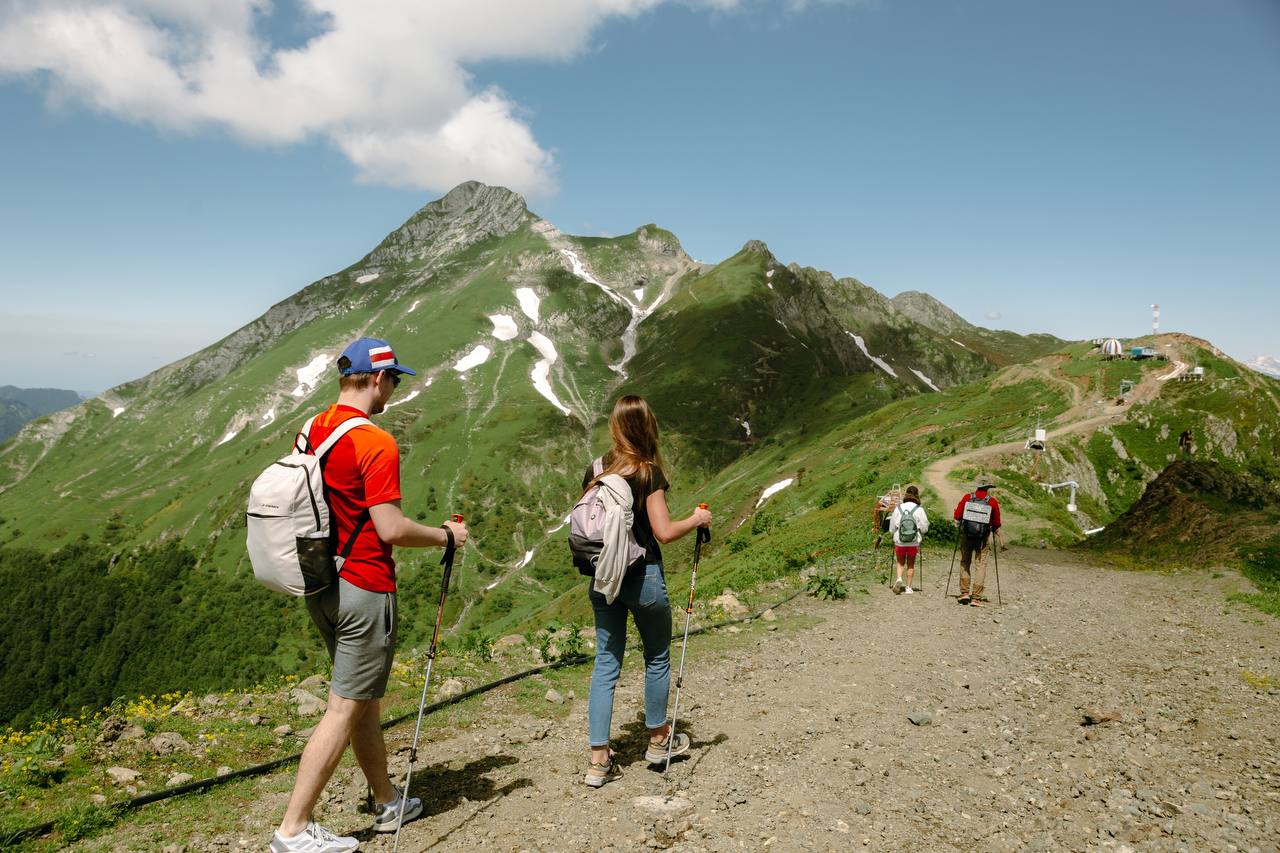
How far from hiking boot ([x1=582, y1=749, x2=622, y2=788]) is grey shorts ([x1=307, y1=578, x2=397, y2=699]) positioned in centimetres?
245

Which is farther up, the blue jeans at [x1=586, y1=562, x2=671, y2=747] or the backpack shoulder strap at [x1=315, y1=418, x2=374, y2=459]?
the backpack shoulder strap at [x1=315, y1=418, x2=374, y2=459]

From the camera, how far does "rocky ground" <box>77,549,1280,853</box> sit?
572 cm

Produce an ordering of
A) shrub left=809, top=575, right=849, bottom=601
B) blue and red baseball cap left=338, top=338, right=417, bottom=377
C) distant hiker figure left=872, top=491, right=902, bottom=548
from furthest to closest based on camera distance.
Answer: distant hiker figure left=872, top=491, right=902, bottom=548
shrub left=809, top=575, right=849, bottom=601
blue and red baseball cap left=338, top=338, right=417, bottom=377

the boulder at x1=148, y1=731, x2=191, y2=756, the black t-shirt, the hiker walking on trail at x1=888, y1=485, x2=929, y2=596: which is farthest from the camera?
the hiker walking on trail at x1=888, y1=485, x2=929, y2=596

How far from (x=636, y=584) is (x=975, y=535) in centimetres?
1334

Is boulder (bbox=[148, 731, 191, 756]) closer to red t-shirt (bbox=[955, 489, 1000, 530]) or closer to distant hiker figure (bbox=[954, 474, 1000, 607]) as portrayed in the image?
distant hiker figure (bbox=[954, 474, 1000, 607])

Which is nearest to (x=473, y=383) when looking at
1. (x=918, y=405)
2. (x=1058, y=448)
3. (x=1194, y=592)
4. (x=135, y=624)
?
(x=135, y=624)

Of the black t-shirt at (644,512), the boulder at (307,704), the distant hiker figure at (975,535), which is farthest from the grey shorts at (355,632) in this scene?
the distant hiker figure at (975,535)

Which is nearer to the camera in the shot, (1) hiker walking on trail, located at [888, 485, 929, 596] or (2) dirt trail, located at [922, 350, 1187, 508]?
(1) hiker walking on trail, located at [888, 485, 929, 596]

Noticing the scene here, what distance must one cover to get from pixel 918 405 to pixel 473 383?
479ft

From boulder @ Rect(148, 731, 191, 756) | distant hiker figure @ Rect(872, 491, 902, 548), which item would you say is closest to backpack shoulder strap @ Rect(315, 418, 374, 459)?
boulder @ Rect(148, 731, 191, 756)

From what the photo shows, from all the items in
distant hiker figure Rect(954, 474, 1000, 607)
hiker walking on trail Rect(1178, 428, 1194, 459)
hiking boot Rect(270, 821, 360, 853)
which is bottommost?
hiking boot Rect(270, 821, 360, 853)

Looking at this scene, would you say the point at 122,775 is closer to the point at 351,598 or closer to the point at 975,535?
the point at 351,598

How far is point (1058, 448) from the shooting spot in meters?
34.0
